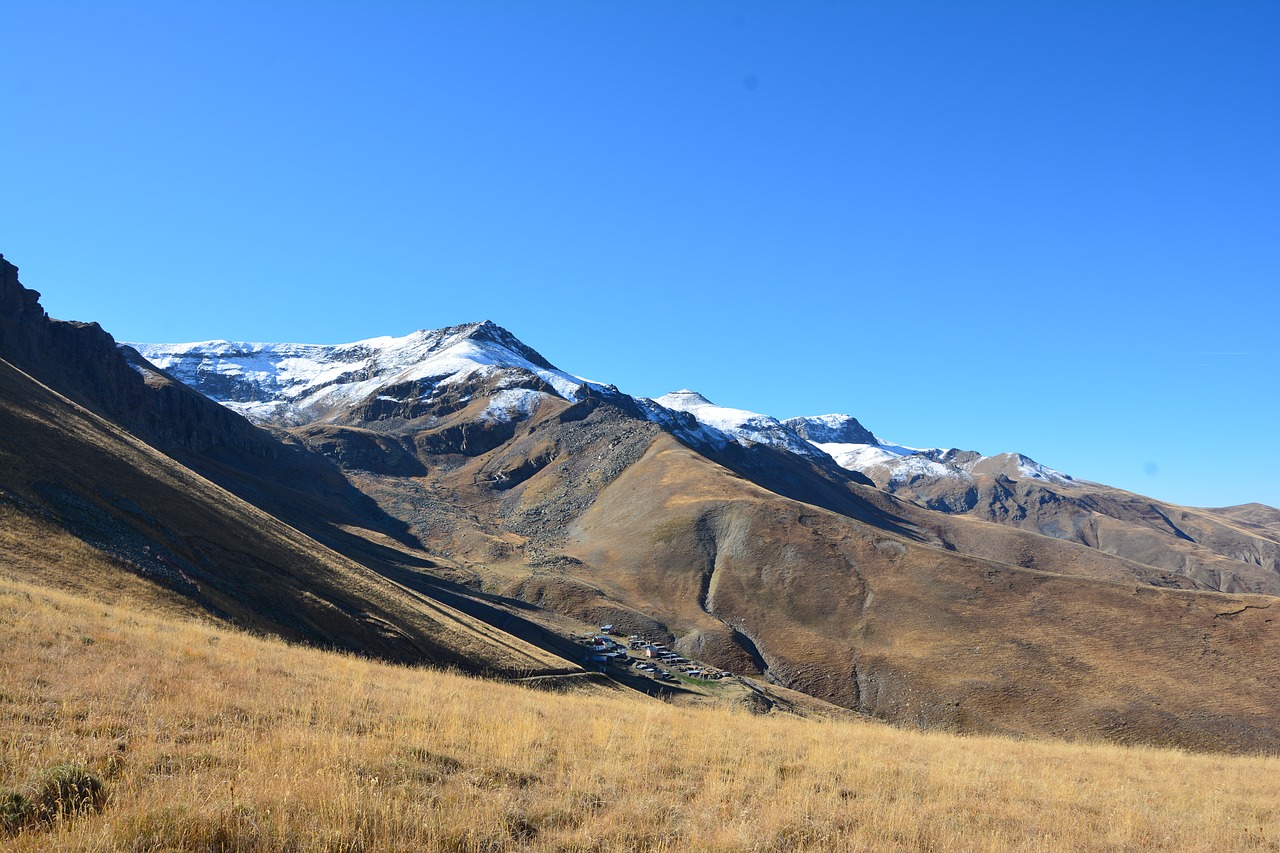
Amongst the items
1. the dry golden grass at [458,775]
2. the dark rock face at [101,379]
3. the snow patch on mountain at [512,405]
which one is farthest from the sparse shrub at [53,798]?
the snow patch on mountain at [512,405]

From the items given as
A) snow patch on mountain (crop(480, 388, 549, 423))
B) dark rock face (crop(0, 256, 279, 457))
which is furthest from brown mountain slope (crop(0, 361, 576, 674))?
snow patch on mountain (crop(480, 388, 549, 423))

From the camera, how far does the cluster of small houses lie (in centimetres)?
6494

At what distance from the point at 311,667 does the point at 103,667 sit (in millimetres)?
5005

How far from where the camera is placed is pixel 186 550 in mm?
35969

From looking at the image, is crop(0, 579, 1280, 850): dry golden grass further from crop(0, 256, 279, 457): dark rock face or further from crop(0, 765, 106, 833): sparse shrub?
crop(0, 256, 279, 457): dark rock face

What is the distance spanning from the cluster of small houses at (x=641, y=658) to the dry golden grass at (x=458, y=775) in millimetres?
46532

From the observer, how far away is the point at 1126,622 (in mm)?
85500

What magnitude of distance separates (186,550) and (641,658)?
154 feet

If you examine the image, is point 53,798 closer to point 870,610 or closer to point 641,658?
point 641,658

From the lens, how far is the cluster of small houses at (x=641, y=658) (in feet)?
213

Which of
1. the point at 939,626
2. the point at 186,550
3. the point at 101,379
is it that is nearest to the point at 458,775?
the point at 186,550

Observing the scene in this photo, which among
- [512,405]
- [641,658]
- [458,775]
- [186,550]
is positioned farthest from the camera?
[512,405]

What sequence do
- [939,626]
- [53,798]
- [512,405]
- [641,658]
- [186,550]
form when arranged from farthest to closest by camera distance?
[512,405] → [939,626] → [641,658] → [186,550] → [53,798]

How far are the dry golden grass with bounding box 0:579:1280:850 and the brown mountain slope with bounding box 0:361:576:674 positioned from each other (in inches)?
561
